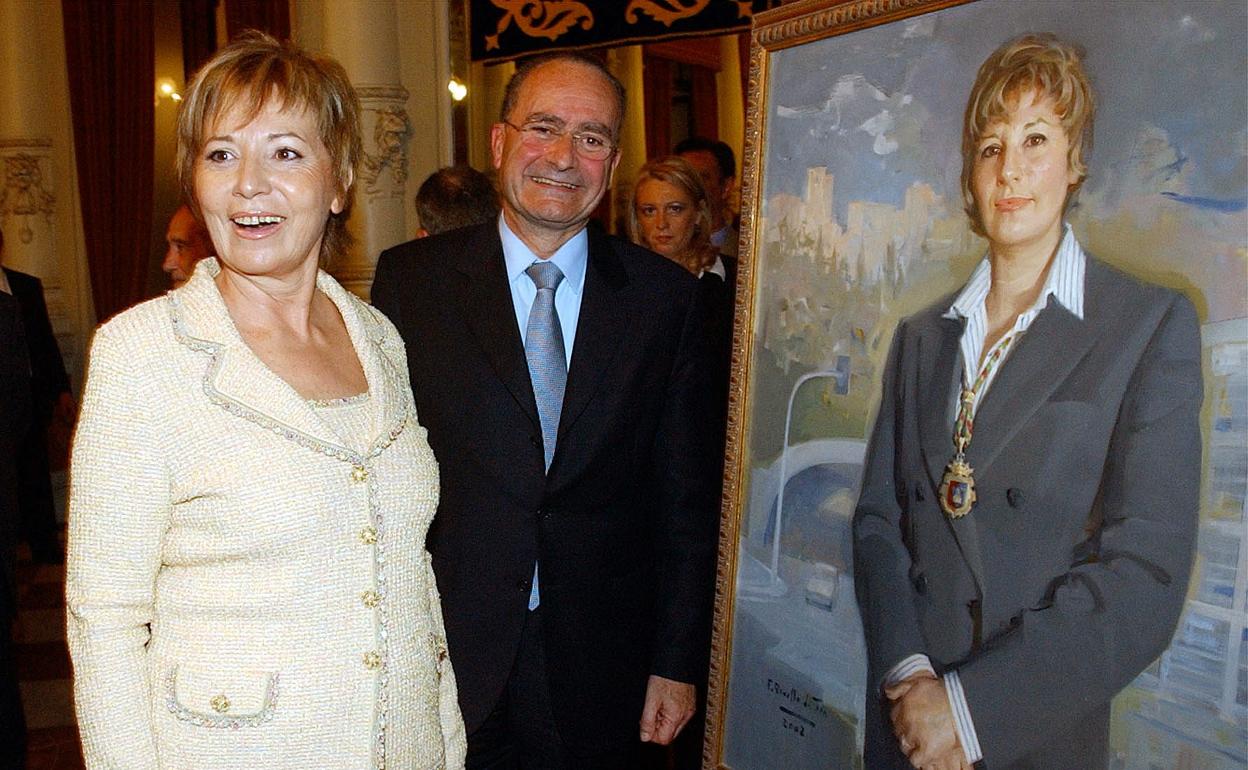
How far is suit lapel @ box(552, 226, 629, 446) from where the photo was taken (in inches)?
85.1

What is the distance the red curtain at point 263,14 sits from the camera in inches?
271

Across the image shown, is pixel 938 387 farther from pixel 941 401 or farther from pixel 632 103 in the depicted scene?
pixel 632 103

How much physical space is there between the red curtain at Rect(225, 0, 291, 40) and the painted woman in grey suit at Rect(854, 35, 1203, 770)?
6277mm

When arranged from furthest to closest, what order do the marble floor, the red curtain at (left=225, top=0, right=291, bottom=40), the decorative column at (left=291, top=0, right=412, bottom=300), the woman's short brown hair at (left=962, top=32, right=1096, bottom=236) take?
the red curtain at (left=225, top=0, right=291, bottom=40) → the decorative column at (left=291, top=0, right=412, bottom=300) → the marble floor → the woman's short brown hair at (left=962, top=32, right=1096, bottom=236)

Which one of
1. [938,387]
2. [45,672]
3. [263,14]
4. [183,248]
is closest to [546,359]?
[938,387]

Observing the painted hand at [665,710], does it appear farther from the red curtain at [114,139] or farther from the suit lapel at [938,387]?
the red curtain at [114,139]

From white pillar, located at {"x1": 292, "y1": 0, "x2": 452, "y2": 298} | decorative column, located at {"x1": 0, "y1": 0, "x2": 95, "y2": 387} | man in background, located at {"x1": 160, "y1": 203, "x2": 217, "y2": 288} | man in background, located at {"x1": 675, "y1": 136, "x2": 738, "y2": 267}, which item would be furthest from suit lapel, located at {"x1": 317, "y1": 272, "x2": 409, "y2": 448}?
decorative column, located at {"x1": 0, "y1": 0, "x2": 95, "y2": 387}

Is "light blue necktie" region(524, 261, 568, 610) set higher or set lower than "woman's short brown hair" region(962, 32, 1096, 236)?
lower

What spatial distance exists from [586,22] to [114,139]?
450 centimetres

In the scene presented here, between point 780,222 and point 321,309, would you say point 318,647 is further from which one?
point 780,222

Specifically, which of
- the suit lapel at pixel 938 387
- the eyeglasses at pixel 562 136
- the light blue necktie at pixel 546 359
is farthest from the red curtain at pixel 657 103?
the suit lapel at pixel 938 387

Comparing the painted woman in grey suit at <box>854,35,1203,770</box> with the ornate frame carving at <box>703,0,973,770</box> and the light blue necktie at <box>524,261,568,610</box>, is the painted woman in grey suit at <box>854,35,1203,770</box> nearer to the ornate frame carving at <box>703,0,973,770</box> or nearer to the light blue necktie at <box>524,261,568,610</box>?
the ornate frame carving at <box>703,0,973,770</box>

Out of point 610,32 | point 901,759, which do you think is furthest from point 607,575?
point 610,32

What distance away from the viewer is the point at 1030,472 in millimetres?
1421
